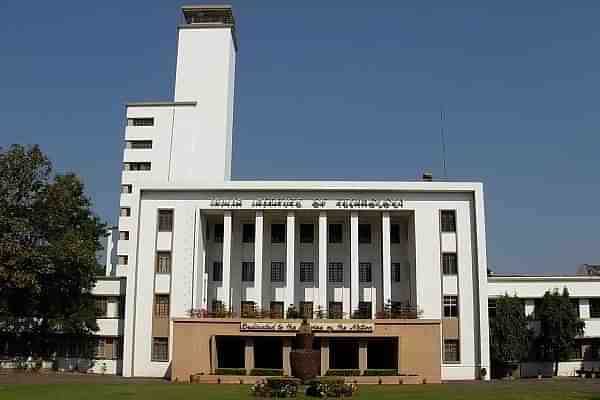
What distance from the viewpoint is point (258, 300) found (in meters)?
49.1

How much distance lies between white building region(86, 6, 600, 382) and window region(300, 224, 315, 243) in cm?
8

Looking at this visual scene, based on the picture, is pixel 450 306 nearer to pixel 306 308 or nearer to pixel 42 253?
pixel 306 308

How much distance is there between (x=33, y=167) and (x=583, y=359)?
4046 cm

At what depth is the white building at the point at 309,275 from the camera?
4550cm

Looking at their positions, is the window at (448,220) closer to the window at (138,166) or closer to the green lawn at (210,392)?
the green lawn at (210,392)

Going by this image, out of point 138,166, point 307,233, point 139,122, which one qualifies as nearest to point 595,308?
point 307,233

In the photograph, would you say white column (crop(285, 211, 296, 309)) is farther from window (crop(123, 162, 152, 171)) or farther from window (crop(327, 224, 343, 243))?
window (crop(123, 162, 152, 171))

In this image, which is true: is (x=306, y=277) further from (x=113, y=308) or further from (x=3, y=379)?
(x=3, y=379)

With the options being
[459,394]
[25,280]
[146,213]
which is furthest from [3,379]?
[459,394]

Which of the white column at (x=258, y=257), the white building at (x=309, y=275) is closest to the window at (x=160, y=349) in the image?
the white building at (x=309, y=275)

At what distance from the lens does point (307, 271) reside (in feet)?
172

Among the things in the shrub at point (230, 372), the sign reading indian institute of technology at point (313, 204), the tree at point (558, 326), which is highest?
the sign reading indian institute of technology at point (313, 204)

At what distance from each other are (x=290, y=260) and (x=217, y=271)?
20.0ft

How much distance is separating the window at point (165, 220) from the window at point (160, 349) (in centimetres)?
750
